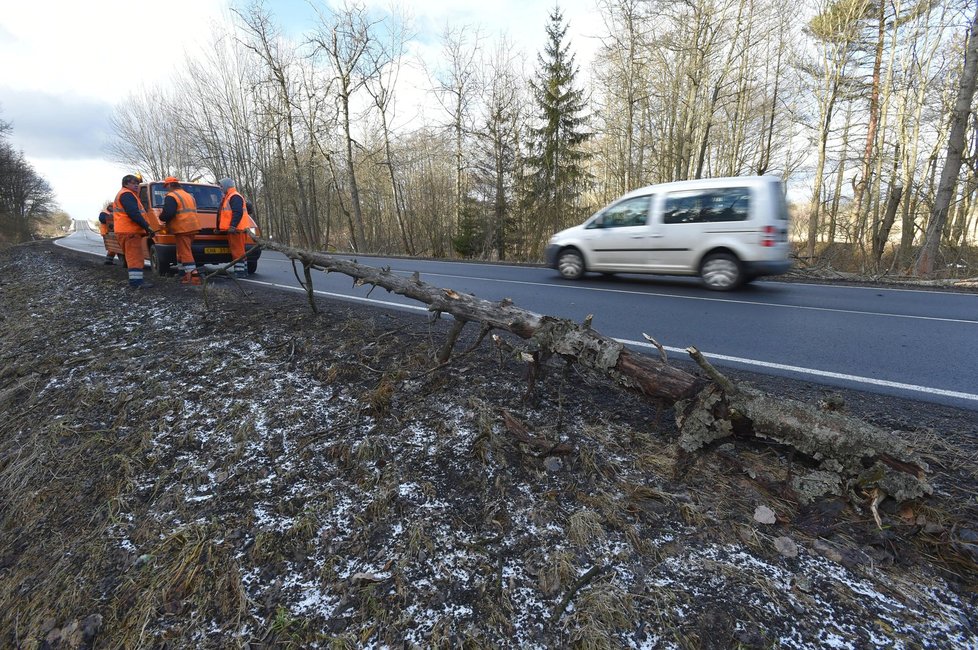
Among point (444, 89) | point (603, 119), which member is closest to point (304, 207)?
point (444, 89)

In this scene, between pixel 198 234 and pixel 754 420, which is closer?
pixel 754 420

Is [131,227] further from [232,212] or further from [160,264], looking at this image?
[232,212]

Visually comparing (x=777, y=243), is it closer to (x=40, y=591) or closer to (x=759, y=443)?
(x=759, y=443)

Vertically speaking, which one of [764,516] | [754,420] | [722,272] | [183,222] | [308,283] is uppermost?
[183,222]

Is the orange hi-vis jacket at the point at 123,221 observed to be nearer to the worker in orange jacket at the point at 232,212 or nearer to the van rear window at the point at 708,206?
the worker in orange jacket at the point at 232,212

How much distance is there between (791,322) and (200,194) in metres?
10.6

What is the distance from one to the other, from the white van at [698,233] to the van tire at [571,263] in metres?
0.03

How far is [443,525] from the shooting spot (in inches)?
82.0

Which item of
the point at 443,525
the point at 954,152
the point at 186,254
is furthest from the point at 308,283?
the point at 954,152

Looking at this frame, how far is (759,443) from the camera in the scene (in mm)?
2217

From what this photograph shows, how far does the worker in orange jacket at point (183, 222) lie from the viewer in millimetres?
7250

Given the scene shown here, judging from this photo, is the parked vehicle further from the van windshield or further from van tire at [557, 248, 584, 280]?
van tire at [557, 248, 584, 280]

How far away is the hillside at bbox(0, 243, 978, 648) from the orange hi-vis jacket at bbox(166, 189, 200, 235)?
15.5ft

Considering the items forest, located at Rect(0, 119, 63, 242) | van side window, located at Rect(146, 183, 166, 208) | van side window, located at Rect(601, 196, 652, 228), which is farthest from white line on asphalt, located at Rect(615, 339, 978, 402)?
forest, located at Rect(0, 119, 63, 242)
